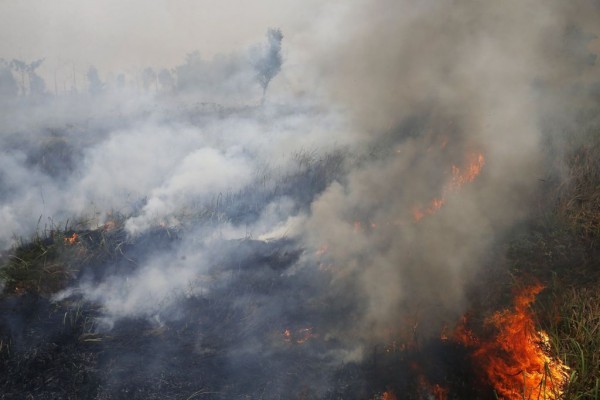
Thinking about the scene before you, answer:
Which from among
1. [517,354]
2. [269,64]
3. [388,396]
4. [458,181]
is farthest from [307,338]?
[269,64]

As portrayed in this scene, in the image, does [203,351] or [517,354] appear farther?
[203,351]

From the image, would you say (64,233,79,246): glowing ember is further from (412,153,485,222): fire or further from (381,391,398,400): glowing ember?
(412,153,485,222): fire

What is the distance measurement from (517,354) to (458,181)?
15.8ft

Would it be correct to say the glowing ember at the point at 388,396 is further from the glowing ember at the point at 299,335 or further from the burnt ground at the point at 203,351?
the glowing ember at the point at 299,335

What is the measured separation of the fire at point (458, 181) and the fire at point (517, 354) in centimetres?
304

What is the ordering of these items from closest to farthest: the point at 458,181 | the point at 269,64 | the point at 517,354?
1. the point at 517,354
2. the point at 458,181
3. the point at 269,64

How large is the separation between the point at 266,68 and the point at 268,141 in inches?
764

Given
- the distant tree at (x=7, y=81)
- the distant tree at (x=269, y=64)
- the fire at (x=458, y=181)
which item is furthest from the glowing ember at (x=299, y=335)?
the distant tree at (x=7, y=81)

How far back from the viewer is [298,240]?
30.7 ft

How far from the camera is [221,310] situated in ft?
24.2

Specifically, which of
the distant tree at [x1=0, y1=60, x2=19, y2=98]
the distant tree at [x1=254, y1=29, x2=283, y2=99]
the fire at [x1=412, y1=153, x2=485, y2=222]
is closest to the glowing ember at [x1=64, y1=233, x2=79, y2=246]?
the fire at [x1=412, y1=153, x2=485, y2=222]

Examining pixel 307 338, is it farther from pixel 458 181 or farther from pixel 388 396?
pixel 458 181

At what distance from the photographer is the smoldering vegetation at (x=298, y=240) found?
6.05 metres

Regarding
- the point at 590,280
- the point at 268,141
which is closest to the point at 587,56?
the point at 590,280
